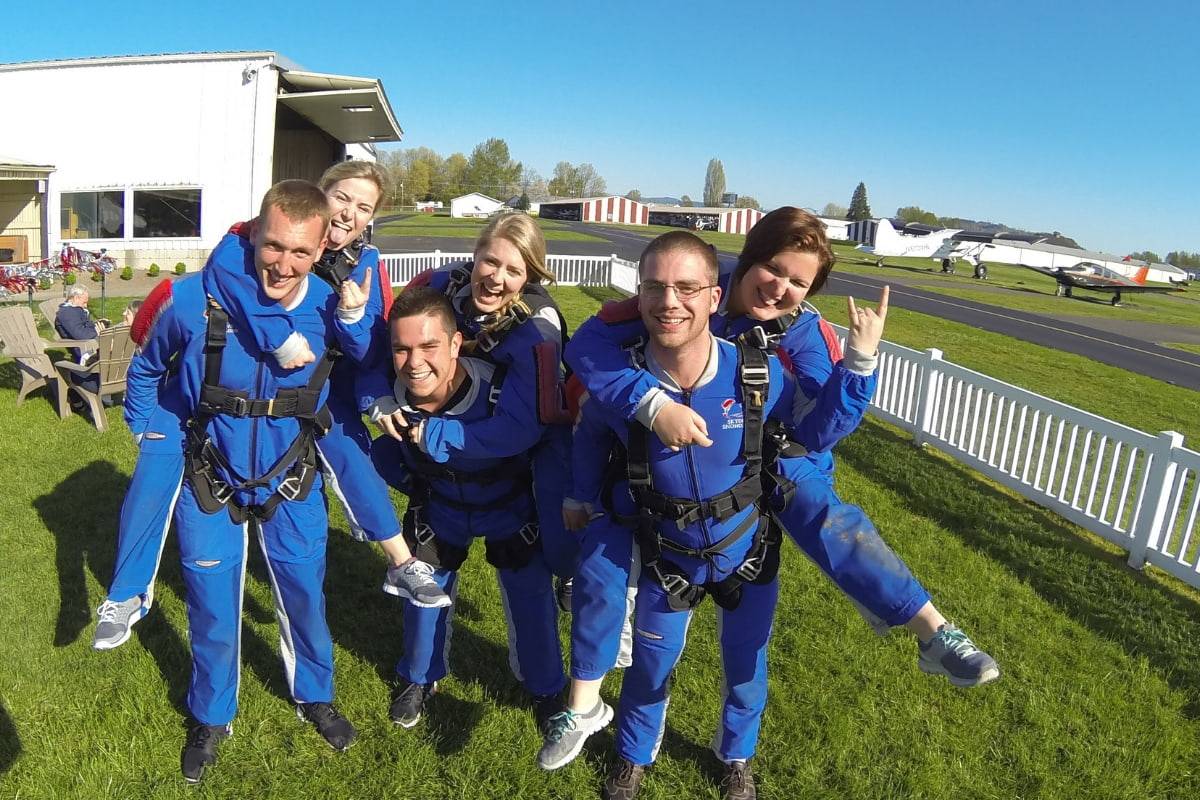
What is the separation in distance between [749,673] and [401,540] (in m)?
1.57

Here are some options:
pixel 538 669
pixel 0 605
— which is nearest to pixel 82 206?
pixel 0 605

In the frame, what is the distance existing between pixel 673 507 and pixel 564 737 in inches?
34.5

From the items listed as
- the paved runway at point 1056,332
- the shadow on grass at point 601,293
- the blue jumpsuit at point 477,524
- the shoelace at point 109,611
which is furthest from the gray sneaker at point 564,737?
the shadow on grass at point 601,293

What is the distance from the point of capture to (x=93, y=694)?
3.76 meters

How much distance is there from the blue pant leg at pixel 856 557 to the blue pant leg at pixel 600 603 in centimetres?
64

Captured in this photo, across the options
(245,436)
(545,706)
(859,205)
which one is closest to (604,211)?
(859,205)

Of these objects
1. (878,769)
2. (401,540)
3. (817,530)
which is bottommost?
(878,769)

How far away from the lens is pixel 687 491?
2.64 meters

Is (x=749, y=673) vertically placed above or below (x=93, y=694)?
above

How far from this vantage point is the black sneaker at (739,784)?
10.8 ft

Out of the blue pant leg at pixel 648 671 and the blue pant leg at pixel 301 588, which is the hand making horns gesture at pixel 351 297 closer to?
the blue pant leg at pixel 301 588

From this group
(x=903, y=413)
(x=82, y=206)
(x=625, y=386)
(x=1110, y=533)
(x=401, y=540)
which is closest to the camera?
(x=625, y=386)

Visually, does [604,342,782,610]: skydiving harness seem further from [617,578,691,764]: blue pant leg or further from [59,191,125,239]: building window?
[59,191,125,239]: building window

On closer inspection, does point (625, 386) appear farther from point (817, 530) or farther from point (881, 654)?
point (881, 654)
